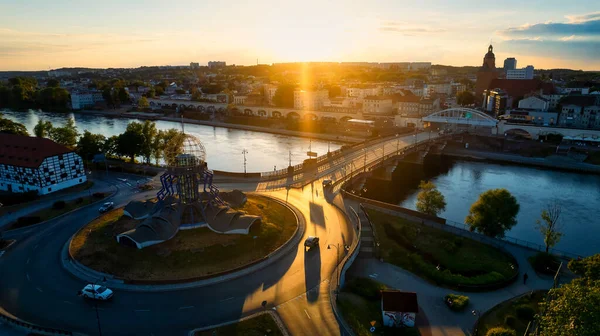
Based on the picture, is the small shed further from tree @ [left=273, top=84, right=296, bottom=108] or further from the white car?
tree @ [left=273, top=84, right=296, bottom=108]

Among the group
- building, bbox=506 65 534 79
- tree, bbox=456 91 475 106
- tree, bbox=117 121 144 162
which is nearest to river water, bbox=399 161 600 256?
tree, bbox=117 121 144 162

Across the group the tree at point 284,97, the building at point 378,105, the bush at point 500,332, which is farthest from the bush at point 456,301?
the tree at point 284,97

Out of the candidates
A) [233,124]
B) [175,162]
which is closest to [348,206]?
[175,162]

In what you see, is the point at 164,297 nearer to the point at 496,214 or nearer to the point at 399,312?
the point at 399,312

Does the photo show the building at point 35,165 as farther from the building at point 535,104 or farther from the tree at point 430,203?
the building at point 535,104

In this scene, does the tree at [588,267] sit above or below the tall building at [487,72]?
below

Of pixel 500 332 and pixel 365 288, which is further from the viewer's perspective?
pixel 365 288

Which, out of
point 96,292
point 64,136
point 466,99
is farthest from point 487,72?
point 96,292
